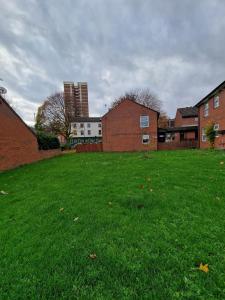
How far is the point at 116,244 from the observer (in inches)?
107

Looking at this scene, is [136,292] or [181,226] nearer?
[136,292]

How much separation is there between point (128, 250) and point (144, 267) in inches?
14.8

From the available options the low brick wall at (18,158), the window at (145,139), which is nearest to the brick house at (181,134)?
the window at (145,139)

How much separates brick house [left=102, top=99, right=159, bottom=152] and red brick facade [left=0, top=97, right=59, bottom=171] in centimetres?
1258

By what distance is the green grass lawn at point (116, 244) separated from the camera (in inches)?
77.4

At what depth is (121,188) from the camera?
5281 millimetres

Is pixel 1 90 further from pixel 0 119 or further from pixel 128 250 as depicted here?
pixel 128 250

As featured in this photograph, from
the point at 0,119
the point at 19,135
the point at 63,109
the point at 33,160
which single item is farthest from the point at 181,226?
Answer: the point at 63,109

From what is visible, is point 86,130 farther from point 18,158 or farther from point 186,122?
point 18,158

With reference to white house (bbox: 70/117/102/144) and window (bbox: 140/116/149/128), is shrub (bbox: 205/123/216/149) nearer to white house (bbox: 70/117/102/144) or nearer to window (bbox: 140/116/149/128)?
window (bbox: 140/116/149/128)

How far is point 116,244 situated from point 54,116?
4180cm

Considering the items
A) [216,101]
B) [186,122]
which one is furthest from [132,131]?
[186,122]

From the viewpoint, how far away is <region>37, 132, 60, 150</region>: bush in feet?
59.7

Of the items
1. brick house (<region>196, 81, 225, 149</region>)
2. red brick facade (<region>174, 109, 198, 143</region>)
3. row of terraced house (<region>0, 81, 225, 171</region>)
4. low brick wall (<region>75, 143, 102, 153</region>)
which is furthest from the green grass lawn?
red brick facade (<region>174, 109, 198, 143</region>)
